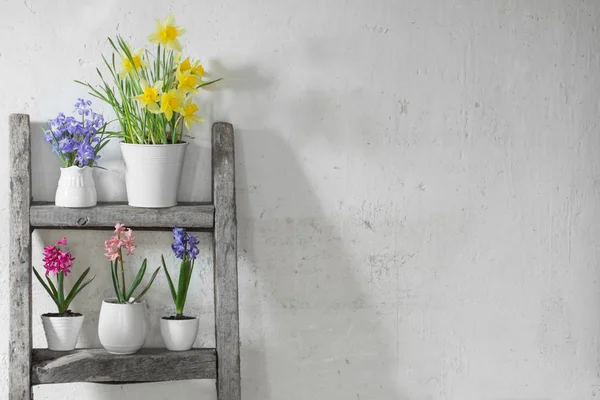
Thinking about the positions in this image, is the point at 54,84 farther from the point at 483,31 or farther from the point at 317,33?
the point at 483,31

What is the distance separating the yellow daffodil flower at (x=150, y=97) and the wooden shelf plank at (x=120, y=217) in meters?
0.25

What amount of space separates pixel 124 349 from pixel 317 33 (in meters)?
0.96

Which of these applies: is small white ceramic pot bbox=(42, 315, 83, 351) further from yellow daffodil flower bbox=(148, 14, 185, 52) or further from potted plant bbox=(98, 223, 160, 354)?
yellow daffodil flower bbox=(148, 14, 185, 52)

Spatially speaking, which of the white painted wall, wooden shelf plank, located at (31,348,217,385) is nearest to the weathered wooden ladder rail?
wooden shelf plank, located at (31,348,217,385)

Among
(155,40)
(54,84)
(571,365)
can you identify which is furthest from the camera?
(571,365)

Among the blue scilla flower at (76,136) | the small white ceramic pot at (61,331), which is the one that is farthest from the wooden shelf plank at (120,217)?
the small white ceramic pot at (61,331)

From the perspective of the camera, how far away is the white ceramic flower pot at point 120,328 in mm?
Result: 1989

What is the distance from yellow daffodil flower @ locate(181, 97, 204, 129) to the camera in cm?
198

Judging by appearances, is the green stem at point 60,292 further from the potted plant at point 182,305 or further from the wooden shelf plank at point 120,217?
the potted plant at point 182,305

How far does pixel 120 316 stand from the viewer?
6.54 ft

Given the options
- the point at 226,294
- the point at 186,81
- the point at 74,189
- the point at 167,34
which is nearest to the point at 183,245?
the point at 226,294

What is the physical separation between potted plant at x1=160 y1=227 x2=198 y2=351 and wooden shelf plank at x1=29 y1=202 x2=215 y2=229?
4 cm

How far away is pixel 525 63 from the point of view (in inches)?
86.8

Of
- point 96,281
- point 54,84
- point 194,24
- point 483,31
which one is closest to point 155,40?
point 194,24
